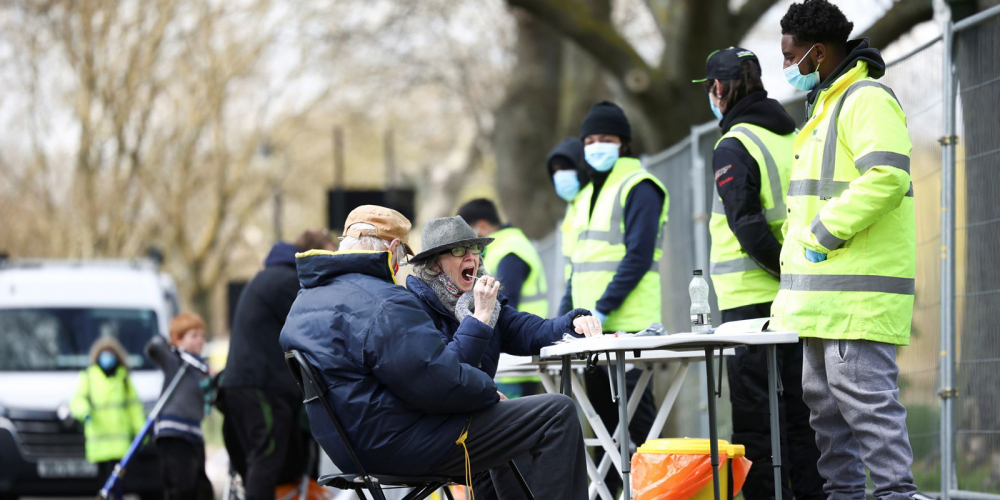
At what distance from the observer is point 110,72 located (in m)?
29.8

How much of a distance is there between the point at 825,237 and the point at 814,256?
14 cm

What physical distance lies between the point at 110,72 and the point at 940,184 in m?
26.1

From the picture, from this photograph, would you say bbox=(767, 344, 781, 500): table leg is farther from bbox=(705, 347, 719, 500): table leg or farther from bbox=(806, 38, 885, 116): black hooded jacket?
bbox=(806, 38, 885, 116): black hooded jacket

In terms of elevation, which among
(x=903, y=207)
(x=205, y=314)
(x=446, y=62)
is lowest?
(x=205, y=314)

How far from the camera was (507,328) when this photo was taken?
18.0 ft

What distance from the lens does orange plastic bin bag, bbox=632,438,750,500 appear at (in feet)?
16.3

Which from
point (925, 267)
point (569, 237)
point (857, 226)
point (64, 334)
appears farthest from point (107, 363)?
point (857, 226)

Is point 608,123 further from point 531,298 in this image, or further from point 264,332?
point 264,332

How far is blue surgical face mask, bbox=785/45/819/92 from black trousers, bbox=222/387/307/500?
4649mm

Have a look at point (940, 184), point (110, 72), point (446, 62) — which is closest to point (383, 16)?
point (446, 62)

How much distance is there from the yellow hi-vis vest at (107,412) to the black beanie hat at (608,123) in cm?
549

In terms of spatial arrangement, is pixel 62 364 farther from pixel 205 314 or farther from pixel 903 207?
pixel 205 314

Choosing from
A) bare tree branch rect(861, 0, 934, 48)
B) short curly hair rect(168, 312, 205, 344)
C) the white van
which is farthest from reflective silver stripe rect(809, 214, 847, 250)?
the white van

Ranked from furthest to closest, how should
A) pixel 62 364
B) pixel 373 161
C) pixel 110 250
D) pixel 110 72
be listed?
pixel 373 161
pixel 110 250
pixel 110 72
pixel 62 364
